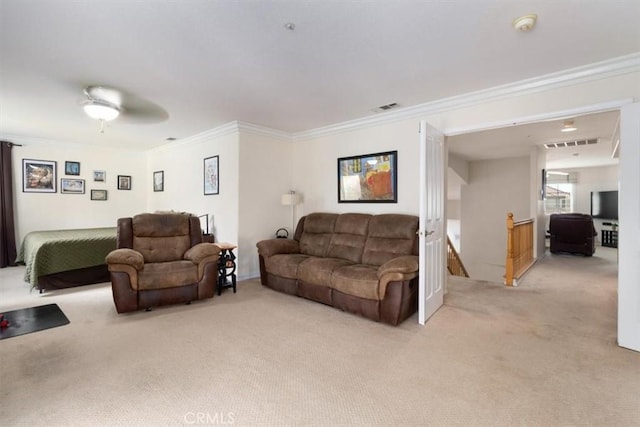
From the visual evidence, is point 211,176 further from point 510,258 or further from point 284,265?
point 510,258

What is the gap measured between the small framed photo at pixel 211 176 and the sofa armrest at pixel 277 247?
140 cm

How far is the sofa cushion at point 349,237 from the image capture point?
3.98 metres

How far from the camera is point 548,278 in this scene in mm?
4832

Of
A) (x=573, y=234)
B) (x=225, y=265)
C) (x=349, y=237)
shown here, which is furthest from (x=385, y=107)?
(x=573, y=234)

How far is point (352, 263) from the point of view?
379cm

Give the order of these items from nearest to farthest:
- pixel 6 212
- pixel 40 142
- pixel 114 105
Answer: pixel 114 105 < pixel 6 212 < pixel 40 142

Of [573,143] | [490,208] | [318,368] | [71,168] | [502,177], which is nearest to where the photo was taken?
[318,368]

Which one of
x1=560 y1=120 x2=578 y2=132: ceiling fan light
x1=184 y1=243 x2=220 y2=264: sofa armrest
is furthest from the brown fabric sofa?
x1=560 y1=120 x2=578 y2=132: ceiling fan light

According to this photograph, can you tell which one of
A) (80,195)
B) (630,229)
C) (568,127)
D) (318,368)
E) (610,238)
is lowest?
(318,368)

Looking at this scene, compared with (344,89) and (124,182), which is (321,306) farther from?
(124,182)

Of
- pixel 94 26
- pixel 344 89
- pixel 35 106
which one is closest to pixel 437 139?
pixel 344 89

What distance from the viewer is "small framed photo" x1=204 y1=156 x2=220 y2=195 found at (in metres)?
5.04

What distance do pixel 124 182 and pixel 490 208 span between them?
8.58 meters

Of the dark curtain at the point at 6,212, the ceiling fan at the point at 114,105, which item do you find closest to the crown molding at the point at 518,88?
the ceiling fan at the point at 114,105
